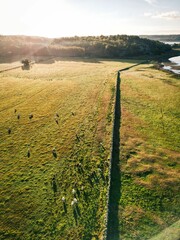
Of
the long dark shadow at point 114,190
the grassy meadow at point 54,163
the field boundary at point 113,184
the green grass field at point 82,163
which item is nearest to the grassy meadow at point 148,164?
the green grass field at point 82,163

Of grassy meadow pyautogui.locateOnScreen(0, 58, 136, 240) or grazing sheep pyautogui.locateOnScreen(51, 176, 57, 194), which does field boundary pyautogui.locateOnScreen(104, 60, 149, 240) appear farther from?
grazing sheep pyautogui.locateOnScreen(51, 176, 57, 194)

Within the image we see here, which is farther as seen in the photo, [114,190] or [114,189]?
[114,189]

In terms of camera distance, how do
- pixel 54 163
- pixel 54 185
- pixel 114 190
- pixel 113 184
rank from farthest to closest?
pixel 54 163
pixel 113 184
pixel 54 185
pixel 114 190

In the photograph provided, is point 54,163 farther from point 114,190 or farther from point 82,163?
point 114,190

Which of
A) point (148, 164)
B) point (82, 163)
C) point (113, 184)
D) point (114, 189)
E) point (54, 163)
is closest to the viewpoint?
point (114, 189)

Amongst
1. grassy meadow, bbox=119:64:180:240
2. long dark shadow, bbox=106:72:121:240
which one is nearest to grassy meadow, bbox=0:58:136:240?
long dark shadow, bbox=106:72:121:240

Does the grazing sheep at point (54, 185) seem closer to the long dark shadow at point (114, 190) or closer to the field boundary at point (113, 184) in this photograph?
the field boundary at point (113, 184)

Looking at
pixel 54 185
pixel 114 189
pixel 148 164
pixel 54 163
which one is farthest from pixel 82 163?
pixel 148 164
